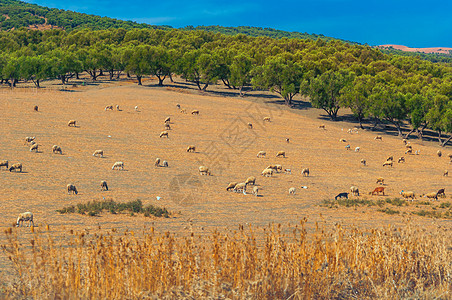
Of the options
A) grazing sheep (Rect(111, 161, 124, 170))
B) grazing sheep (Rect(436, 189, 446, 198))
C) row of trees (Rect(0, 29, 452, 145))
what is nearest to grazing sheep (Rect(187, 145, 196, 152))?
grazing sheep (Rect(111, 161, 124, 170))

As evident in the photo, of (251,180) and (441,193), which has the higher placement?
(441,193)

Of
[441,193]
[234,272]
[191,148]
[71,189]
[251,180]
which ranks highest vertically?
[234,272]

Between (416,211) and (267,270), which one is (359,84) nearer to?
(416,211)

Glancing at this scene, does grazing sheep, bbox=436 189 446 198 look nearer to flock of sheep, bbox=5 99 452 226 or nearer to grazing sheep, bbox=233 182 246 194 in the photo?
flock of sheep, bbox=5 99 452 226

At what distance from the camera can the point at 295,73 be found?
92.1m

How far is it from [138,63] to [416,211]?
8528 centimetres

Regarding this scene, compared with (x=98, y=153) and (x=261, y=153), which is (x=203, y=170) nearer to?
(x=98, y=153)

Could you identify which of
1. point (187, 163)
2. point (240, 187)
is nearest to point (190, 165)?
point (187, 163)

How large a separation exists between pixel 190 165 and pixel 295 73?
198ft

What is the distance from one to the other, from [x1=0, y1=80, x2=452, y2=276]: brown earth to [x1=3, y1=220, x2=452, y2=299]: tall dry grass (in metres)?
1.28

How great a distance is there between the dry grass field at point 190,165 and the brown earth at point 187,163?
0.11m

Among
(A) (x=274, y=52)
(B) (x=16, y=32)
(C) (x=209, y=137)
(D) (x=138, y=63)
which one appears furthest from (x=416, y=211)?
(B) (x=16, y=32)

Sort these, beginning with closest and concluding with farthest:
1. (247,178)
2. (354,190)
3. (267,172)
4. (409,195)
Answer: (409,195)
(354,190)
(247,178)
(267,172)

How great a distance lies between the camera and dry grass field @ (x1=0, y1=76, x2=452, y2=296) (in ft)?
74.3
